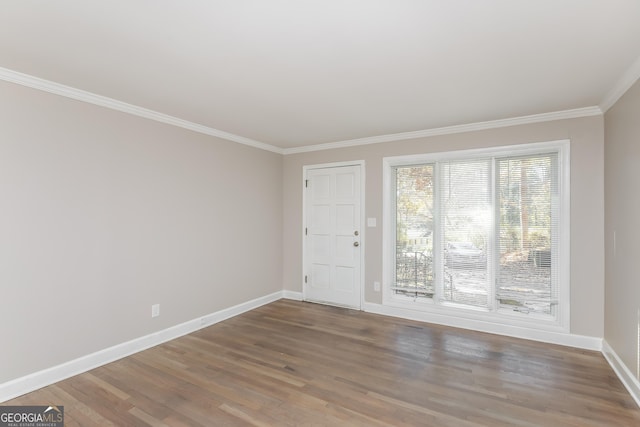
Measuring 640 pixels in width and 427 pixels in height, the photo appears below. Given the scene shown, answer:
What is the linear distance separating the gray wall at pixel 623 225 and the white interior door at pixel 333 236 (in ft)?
8.76

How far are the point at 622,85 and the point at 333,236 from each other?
3448 millimetres

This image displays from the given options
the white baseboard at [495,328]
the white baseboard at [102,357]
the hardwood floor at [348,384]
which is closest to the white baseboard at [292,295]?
the white baseboard at [102,357]

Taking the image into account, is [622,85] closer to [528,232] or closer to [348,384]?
[528,232]

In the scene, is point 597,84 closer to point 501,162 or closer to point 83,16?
point 501,162

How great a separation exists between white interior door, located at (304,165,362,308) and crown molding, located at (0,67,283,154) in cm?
145

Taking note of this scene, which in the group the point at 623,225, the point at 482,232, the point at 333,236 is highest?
the point at 623,225

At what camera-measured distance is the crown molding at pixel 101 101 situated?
2.45 meters

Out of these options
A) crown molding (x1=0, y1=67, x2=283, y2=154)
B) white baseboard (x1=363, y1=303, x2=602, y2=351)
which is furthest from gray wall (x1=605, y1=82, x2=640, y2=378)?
crown molding (x1=0, y1=67, x2=283, y2=154)

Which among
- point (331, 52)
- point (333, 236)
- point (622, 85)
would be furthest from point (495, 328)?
point (331, 52)

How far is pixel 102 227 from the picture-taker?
297cm

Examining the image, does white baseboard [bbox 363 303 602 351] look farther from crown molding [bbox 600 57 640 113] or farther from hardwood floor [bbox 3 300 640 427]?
crown molding [bbox 600 57 640 113]

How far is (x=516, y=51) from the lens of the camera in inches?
83.0

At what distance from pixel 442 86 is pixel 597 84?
4.07 feet

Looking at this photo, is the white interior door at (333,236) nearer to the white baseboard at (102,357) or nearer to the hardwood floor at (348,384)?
the hardwood floor at (348,384)
